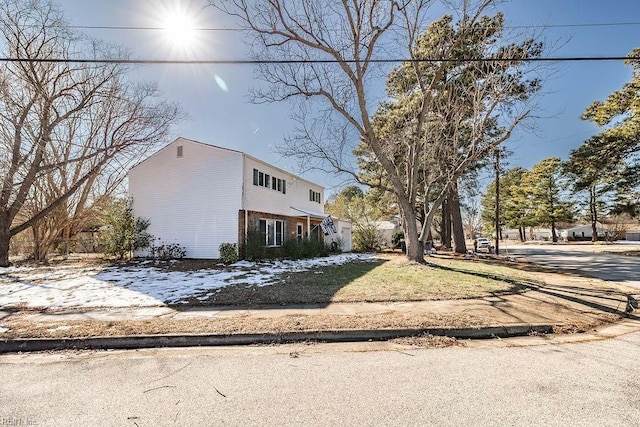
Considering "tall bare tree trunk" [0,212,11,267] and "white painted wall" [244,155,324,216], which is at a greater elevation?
"white painted wall" [244,155,324,216]

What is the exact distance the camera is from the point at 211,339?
178 inches

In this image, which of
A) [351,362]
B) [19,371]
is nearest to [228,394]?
[351,362]

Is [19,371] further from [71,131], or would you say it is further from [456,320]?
[71,131]

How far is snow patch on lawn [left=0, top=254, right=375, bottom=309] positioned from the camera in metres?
7.02

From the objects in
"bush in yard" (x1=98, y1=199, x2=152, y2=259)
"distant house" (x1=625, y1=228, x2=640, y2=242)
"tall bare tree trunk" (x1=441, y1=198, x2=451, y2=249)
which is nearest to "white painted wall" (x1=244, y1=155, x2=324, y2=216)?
"bush in yard" (x1=98, y1=199, x2=152, y2=259)

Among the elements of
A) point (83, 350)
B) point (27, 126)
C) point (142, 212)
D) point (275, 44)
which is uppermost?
point (275, 44)

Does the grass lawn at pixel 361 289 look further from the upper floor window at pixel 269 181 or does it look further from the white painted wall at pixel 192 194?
the upper floor window at pixel 269 181

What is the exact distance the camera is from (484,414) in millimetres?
2564

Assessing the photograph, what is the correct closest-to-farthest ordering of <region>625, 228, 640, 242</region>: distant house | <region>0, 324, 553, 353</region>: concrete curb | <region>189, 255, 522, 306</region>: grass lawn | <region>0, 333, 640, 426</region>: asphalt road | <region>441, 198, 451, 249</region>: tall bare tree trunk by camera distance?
<region>0, 333, 640, 426</region>: asphalt road, <region>0, 324, 553, 353</region>: concrete curb, <region>189, 255, 522, 306</region>: grass lawn, <region>441, 198, 451, 249</region>: tall bare tree trunk, <region>625, 228, 640, 242</region>: distant house

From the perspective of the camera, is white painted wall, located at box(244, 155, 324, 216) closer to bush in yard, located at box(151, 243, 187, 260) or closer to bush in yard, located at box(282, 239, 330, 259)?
bush in yard, located at box(282, 239, 330, 259)

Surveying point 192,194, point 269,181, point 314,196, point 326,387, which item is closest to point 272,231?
point 269,181

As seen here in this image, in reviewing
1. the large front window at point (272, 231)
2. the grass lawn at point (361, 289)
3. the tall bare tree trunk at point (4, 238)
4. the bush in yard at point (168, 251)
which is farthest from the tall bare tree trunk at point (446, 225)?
the tall bare tree trunk at point (4, 238)

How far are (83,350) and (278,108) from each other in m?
11.4

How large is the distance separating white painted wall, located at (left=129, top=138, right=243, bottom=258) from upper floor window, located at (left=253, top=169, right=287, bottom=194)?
1.43 m
